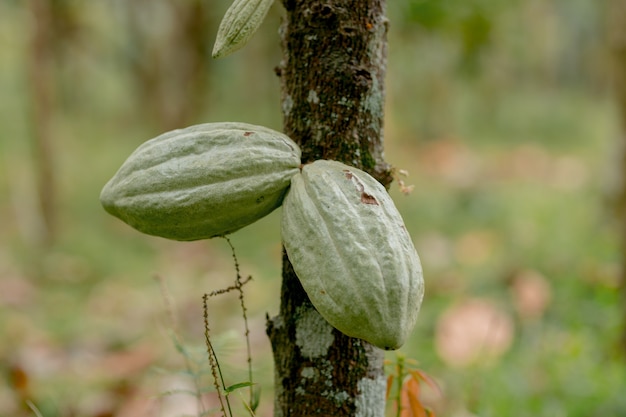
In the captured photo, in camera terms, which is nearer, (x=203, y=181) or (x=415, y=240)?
(x=203, y=181)

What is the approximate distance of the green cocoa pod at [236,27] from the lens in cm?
86

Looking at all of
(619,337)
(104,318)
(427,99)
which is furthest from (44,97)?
(427,99)

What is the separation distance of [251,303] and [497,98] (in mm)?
10913

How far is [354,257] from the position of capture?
78 centimetres

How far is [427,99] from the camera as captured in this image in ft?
33.1

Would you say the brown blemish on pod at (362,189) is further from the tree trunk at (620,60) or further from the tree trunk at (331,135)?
the tree trunk at (620,60)

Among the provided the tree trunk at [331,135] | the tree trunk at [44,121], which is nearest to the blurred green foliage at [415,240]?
the tree trunk at [44,121]

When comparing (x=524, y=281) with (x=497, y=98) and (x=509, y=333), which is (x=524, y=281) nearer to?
(x=509, y=333)

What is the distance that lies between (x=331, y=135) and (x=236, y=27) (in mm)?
206

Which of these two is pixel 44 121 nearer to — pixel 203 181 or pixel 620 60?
pixel 620 60

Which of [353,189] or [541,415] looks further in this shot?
[541,415]

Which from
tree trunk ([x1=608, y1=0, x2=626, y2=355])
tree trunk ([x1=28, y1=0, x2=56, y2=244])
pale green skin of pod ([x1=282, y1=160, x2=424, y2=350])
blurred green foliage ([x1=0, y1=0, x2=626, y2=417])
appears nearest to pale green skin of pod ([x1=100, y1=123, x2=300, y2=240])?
pale green skin of pod ([x1=282, y1=160, x2=424, y2=350])

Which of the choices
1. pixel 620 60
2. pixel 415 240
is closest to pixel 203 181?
pixel 620 60

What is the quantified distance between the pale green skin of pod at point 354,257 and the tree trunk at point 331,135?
0.40ft
